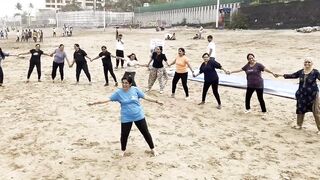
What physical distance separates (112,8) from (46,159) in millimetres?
94615

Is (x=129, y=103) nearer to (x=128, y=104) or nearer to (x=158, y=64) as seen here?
(x=128, y=104)

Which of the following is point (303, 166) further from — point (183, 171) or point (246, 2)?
point (246, 2)

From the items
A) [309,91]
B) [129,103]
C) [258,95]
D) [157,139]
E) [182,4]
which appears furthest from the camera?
[182,4]

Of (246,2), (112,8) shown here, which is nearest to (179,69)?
(246,2)

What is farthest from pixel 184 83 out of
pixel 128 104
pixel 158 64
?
pixel 128 104

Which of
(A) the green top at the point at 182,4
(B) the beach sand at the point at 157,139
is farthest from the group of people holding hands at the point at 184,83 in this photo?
(A) the green top at the point at 182,4

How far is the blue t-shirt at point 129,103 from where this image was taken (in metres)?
6.54

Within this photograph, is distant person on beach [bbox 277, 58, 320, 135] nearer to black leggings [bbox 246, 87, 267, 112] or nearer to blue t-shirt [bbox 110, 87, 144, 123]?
black leggings [bbox 246, 87, 267, 112]

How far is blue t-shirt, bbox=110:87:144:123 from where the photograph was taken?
6539 millimetres

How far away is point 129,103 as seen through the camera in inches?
258

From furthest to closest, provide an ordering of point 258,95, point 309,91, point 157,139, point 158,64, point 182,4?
point 182,4 < point 158,64 < point 258,95 < point 309,91 < point 157,139

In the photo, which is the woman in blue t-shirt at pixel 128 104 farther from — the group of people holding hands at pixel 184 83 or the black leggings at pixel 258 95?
the black leggings at pixel 258 95

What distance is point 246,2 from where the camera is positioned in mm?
40719

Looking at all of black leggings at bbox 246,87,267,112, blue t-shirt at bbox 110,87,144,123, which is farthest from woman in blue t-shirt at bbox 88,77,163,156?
black leggings at bbox 246,87,267,112
